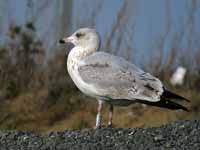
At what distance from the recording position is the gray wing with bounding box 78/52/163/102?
5.01 meters

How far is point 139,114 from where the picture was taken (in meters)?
8.48

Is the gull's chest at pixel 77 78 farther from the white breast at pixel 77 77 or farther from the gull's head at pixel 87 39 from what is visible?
the gull's head at pixel 87 39

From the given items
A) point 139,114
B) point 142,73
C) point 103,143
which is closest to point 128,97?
point 142,73

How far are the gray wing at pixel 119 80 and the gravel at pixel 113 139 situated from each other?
0.94 feet

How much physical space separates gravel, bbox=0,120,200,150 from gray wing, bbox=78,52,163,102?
0.94 feet

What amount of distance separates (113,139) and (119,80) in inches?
25.0

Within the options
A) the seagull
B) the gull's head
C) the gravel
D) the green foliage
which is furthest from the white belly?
the green foliage

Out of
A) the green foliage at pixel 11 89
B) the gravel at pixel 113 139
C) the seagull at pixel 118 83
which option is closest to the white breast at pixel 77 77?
the seagull at pixel 118 83

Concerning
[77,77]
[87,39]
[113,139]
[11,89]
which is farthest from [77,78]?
[11,89]

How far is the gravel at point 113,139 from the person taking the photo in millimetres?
4398

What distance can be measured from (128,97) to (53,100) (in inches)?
158

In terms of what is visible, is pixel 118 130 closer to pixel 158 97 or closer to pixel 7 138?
pixel 158 97

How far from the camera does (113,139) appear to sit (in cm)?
459

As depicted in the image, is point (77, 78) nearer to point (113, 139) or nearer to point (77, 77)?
point (77, 77)
